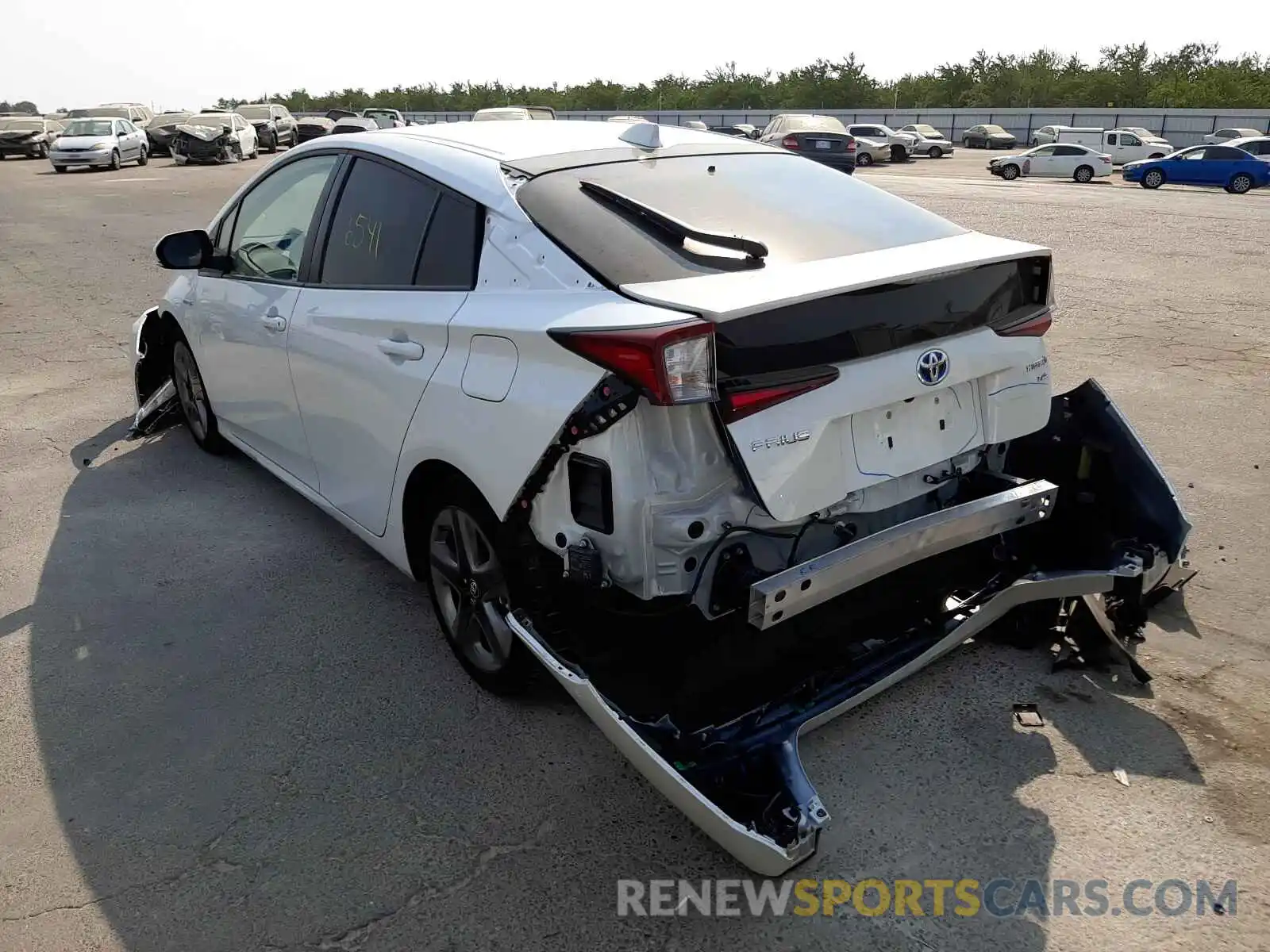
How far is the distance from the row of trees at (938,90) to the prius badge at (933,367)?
60.8 meters

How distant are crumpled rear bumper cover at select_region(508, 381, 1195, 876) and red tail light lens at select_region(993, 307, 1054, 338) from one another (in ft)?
1.65

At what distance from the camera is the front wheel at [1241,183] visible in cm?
2659

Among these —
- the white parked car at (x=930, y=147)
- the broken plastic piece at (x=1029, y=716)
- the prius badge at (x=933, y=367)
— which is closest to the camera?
the prius badge at (x=933, y=367)

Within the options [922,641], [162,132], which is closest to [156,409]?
[922,641]

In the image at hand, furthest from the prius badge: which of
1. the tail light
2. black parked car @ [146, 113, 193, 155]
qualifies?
black parked car @ [146, 113, 193, 155]

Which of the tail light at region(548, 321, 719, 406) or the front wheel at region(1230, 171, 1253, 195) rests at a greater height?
the tail light at region(548, 321, 719, 406)

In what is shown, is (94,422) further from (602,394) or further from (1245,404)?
(1245,404)

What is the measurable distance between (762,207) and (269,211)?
2.61m

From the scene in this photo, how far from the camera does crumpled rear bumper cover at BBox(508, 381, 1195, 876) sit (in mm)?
2469

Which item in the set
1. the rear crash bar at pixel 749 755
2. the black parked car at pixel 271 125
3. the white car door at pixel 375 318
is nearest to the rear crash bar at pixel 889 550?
the rear crash bar at pixel 749 755

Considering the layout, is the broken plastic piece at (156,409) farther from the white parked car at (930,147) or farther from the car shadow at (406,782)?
the white parked car at (930,147)

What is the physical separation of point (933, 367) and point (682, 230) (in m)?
0.86

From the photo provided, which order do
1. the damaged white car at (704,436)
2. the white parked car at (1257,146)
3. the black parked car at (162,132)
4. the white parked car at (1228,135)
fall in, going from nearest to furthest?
the damaged white car at (704,436) < the white parked car at (1257,146) < the black parked car at (162,132) < the white parked car at (1228,135)

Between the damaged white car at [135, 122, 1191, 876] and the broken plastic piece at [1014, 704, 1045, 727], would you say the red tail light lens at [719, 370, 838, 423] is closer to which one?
the damaged white car at [135, 122, 1191, 876]
